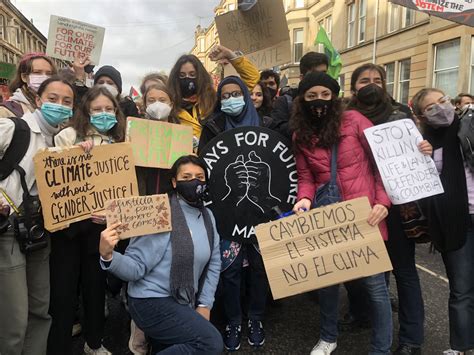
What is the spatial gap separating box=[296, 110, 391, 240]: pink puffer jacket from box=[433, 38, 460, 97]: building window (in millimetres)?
13841

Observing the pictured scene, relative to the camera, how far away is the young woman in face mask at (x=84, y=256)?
Result: 261 centimetres

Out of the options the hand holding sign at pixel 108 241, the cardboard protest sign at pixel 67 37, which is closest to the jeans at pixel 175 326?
the hand holding sign at pixel 108 241

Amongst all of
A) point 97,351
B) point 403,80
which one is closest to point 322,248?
point 97,351

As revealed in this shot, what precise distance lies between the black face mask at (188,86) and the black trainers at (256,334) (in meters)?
1.97

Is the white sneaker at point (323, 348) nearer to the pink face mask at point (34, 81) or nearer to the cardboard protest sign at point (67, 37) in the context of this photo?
the pink face mask at point (34, 81)

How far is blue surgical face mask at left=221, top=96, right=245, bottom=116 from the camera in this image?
10.1ft

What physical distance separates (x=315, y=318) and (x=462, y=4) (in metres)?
5.90

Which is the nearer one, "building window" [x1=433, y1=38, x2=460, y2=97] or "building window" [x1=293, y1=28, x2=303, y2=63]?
"building window" [x1=433, y1=38, x2=460, y2=97]

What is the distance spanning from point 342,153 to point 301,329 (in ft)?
5.56

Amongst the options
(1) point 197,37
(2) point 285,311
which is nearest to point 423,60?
(2) point 285,311

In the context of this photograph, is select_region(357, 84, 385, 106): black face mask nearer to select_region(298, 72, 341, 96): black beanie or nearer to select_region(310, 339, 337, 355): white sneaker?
select_region(298, 72, 341, 96): black beanie

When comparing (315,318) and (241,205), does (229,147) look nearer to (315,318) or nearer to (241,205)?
(241,205)

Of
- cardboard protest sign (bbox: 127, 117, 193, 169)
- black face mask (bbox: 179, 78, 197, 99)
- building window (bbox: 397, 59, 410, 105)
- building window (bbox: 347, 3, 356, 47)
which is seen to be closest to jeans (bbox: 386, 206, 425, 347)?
cardboard protest sign (bbox: 127, 117, 193, 169)

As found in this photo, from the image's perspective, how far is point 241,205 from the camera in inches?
118
